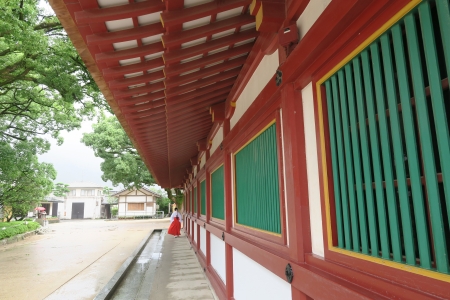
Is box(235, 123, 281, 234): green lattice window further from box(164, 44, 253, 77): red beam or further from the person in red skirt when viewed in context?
the person in red skirt

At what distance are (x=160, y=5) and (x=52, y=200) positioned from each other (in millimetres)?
52375

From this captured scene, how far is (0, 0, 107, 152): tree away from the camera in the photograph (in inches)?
303

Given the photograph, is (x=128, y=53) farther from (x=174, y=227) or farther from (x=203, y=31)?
(x=174, y=227)

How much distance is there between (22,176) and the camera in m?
16.0

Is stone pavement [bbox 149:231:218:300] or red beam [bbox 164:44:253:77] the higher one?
red beam [bbox 164:44:253:77]

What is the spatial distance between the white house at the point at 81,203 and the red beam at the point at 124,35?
2147 inches

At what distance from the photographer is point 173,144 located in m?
6.36

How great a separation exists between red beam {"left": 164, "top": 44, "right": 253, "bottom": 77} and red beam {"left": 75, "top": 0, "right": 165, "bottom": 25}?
805 mm

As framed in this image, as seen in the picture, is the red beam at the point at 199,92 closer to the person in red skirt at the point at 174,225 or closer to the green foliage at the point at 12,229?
the person in red skirt at the point at 174,225

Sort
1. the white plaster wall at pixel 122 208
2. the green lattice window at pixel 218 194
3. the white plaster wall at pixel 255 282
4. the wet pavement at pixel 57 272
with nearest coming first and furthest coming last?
the white plaster wall at pixel 255 282, the green lattice window at pixel 218 194, the wet pavement at pixel 57 272, the white plaster wall at pixel 122 208

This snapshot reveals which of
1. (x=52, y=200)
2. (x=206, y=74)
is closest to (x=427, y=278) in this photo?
(x=206, y=74)

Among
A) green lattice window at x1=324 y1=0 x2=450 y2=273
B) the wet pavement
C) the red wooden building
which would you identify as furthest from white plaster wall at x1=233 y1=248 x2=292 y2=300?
the wet pavement

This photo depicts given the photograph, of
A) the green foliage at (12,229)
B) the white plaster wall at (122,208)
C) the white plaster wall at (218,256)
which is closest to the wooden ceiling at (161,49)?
the white plaster wall at (218,256)

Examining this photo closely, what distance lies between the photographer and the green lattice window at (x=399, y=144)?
1014mm
